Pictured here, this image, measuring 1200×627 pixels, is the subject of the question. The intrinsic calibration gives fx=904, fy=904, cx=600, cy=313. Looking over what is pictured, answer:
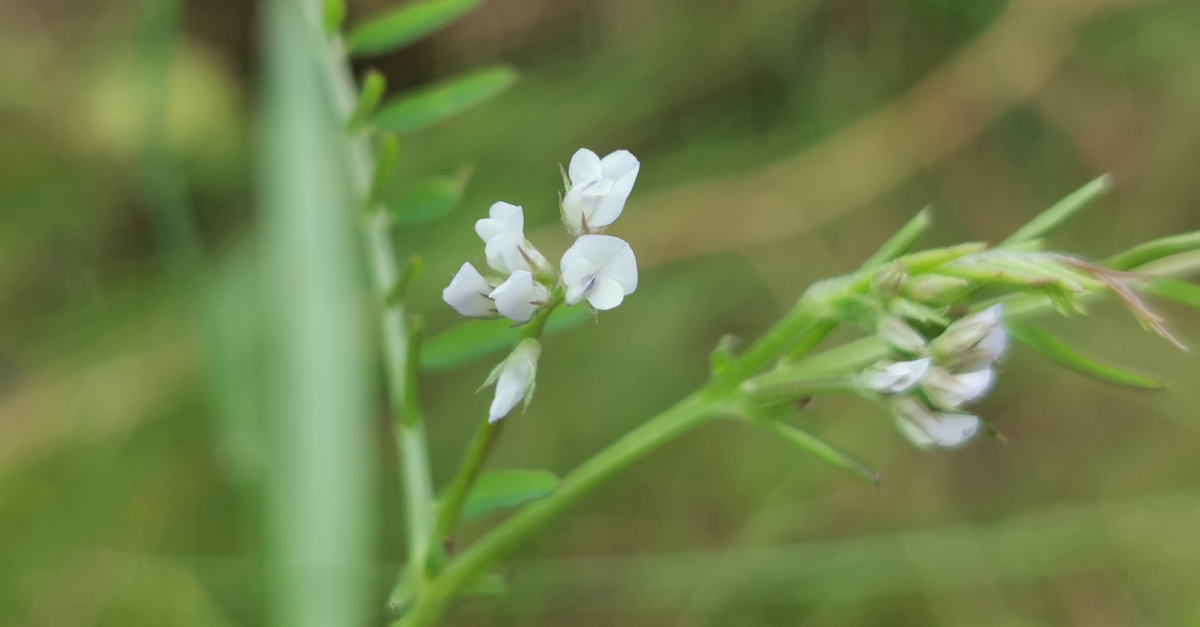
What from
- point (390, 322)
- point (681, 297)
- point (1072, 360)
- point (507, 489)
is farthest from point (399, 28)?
point (681, 297)

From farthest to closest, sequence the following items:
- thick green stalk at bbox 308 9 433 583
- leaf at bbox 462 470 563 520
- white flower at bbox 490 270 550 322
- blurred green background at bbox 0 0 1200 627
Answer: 1. blurred green background at bbox 0 0 1200 627
2. thick green stalk at bbox 308 9 433 583
3. leaf at bbox 462 470 563 520
4. white flower at bbox 490 270 550 322

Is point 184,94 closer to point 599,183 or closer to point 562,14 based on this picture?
point 562,14

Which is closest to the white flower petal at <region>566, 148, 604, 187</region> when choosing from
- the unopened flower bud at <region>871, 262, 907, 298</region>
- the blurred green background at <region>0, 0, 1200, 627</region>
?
the unopened flower bud at <region>871, 262, 907, 298</region>

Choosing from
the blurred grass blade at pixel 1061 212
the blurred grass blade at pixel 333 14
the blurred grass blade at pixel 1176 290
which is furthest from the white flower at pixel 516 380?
the blurred grass blade at pixel 333 14

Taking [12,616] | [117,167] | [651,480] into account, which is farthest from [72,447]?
[651,480]

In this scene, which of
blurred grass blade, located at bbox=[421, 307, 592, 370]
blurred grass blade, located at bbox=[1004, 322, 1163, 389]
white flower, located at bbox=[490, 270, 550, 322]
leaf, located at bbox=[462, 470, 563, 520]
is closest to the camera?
white flower, located at bbox=[490, 270, 550, 322]

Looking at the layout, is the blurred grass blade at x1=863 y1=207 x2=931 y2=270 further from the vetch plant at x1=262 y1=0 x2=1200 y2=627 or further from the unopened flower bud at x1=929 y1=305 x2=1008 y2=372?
the unopened flower bud at x1=929 y1=305 x2=1008 y2=372

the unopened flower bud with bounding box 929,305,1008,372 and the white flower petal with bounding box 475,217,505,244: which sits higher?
the white flower petal with bounding box 475,217,505,244
